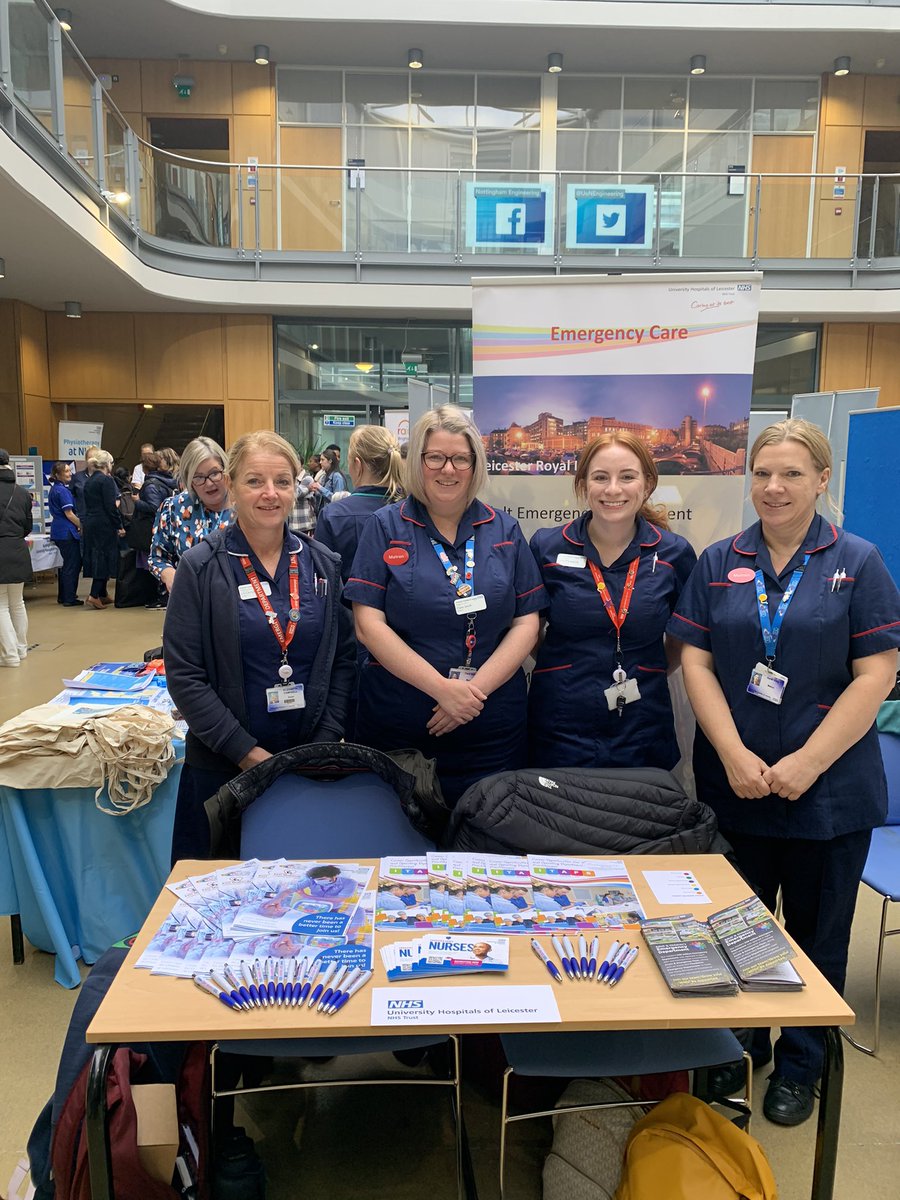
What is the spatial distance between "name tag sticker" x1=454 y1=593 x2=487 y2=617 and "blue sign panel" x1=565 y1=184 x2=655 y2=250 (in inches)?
351

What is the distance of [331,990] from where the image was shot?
132 cm

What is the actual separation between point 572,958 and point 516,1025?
19cm

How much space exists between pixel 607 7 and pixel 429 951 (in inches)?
478

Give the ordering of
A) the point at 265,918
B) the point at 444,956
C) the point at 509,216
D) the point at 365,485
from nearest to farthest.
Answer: the point at 444,956, the point at 265,918, the point at 365,485, the point at 509,216

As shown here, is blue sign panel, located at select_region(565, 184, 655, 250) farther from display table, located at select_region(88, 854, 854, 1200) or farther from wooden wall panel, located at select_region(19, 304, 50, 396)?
display table, located at select_region(88, 854, 854, 1200)

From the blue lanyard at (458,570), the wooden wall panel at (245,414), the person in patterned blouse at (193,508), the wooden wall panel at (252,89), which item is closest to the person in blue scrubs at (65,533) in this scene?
the wooden wall panel at (245,414)

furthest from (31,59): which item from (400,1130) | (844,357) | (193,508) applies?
(844,357)

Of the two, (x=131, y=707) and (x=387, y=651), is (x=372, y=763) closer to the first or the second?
(x=387, y=651)

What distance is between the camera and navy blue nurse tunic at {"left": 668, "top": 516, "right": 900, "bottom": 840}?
1847mm

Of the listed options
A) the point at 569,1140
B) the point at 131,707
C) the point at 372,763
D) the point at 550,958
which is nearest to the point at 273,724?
the point at 372,763

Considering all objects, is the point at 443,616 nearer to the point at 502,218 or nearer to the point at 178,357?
the point at 502,218

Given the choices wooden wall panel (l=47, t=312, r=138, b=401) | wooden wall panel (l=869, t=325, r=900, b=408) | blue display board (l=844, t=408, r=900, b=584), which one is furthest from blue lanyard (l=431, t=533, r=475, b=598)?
wooden wall panel (l=869, t=325, r=900, b=408)

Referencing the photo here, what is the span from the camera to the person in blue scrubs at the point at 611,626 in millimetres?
2156

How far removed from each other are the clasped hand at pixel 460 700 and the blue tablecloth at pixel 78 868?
3.37 ft
